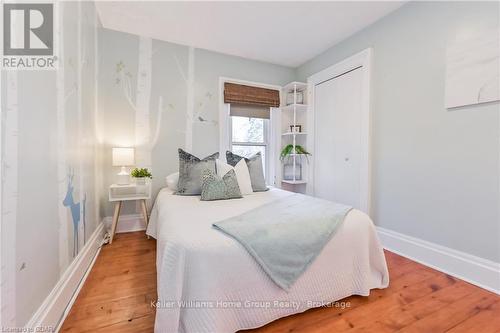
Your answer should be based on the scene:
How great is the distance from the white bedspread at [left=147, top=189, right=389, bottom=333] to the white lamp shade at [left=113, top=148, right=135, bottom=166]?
1.36 meters

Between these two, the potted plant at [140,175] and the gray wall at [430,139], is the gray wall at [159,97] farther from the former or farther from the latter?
the gray wall at [430,139]

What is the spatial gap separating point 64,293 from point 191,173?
1.35 metres

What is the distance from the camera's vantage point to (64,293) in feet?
4.42

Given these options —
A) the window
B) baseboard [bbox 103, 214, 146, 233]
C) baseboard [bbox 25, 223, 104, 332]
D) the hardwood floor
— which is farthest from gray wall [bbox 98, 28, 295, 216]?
the hardwood floor

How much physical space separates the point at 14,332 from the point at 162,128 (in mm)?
2365

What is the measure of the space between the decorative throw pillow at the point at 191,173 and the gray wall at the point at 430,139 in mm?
1932

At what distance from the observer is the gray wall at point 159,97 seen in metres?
2.71

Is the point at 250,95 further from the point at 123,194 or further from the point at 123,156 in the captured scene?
the point at 123,194

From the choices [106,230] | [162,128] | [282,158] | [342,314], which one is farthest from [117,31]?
[342,314]

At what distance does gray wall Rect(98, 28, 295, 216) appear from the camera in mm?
2705

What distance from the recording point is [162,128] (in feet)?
9.65

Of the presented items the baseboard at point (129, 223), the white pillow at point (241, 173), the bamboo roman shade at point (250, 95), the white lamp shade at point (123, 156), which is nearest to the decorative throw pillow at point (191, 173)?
the white pillow at point (241, 173)

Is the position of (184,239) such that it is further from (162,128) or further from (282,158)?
(282,158)

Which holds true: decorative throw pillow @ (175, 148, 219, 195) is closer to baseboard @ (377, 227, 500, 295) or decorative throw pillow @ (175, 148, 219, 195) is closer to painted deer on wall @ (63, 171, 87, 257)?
painted deer on wall @ (63, 171, 87, 257)
